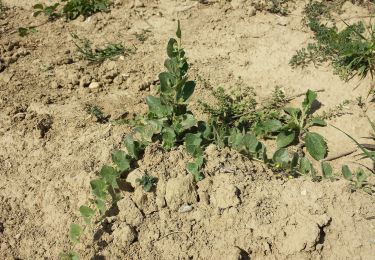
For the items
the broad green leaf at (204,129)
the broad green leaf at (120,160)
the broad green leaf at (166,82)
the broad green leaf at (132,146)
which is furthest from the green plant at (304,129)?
the broad green leaf at (120,160)

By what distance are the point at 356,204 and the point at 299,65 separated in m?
1.53

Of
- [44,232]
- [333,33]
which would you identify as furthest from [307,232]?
[333,33]

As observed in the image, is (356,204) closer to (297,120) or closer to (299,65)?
(297,120)

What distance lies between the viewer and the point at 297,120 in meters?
3.46

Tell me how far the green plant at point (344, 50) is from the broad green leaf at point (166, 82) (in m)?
1.39

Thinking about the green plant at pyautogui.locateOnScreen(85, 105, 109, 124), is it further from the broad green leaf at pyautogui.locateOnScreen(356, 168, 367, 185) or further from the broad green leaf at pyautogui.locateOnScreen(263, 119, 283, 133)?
the broad green leaf at pyautogui.locateOnScreen(356, 168, 367, 185)

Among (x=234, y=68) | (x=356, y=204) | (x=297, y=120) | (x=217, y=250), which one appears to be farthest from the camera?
(x=234, y=68)

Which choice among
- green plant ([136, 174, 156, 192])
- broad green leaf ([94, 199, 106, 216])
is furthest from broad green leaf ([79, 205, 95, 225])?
green plant ([136, 174, 156, 192])

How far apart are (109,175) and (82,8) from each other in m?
2.37

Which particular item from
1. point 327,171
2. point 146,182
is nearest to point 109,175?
point 146,182

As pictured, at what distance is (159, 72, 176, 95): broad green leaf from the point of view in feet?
9.97

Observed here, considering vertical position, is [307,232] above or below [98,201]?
below

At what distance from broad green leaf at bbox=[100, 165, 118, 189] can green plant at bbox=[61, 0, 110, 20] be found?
2.32 meters

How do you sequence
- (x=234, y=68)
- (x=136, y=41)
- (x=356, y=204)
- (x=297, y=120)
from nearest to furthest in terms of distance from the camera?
1. (x=356, y=204)
2. (x=297, y=120)
3. (x=234, y=68)
4. (x=136, y=41)
